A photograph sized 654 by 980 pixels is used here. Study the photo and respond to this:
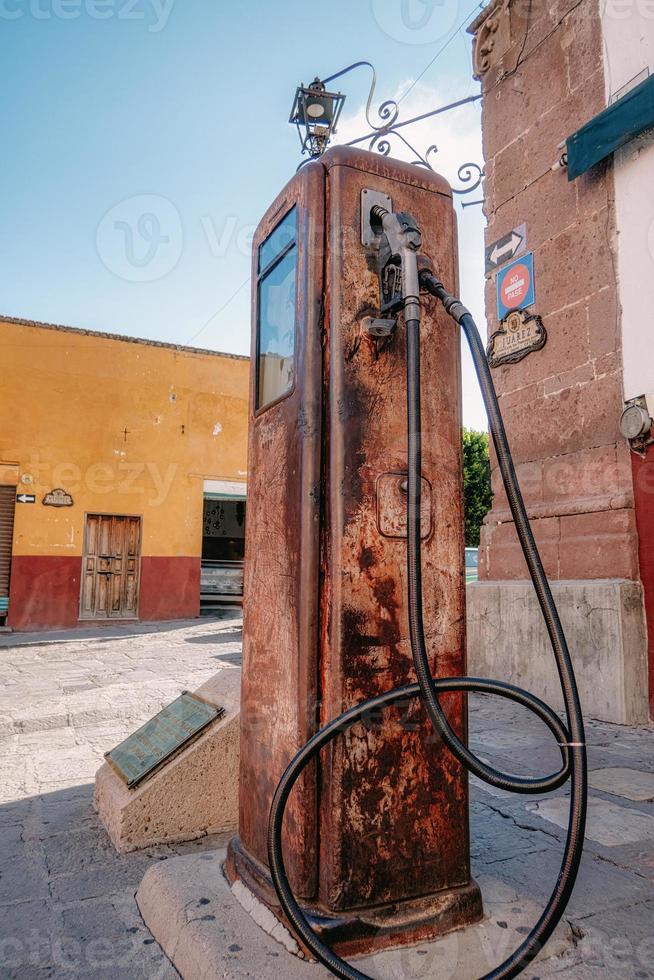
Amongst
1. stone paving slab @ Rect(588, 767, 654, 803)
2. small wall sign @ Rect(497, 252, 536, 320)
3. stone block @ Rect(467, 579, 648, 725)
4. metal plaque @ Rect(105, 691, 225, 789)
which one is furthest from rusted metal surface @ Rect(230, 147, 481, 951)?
small wall sign @ Rect(497, 252, 536, 320)

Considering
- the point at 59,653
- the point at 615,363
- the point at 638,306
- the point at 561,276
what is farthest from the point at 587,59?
the point at 59,653

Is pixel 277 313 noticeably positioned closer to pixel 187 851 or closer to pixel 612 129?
pixel 187 851

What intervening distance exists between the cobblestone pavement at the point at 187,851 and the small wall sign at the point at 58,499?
818 cm

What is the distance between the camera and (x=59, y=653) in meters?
8.84

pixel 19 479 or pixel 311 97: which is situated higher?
pixel 311 97

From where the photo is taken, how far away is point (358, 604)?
1691 millimetres

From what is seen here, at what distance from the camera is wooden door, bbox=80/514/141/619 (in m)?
13.0

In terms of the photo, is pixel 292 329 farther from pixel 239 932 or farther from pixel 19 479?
pixel 19 479

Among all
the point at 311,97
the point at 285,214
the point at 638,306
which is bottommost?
the point at 285,214

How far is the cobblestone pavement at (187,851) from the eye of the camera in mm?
1700

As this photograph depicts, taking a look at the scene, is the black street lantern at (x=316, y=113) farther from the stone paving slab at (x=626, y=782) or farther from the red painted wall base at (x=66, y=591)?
the red painted wall base at (x=66, y=591)

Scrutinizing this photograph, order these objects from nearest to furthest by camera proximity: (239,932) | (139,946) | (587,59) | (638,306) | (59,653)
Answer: (239,932) → (139,946) → (638,306) → (587,59) → (59,653)

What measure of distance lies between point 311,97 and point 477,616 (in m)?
4.74

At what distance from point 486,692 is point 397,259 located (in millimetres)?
1115
